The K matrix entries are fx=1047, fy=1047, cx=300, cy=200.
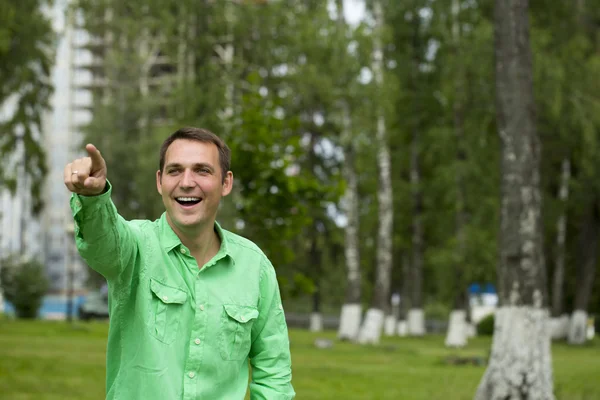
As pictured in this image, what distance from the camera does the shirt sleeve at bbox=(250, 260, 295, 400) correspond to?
3.71 metres

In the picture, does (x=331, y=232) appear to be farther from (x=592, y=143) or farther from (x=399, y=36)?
(x=592, y=143)

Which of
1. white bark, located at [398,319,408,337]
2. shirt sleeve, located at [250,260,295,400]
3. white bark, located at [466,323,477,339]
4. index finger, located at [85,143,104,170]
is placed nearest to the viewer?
index finger, located at [85,143,104,170]

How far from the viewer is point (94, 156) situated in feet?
9.98

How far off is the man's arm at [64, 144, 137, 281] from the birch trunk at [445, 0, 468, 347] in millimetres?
29733

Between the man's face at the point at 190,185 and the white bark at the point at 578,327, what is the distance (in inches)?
1505

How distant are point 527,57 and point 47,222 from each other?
12955cm

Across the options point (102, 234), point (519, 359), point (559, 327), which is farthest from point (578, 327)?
point (102, 234)

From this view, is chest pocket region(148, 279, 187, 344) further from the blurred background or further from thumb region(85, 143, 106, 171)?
the blurred background

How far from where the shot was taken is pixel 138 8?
108 feet

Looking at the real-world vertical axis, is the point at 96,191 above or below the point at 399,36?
below

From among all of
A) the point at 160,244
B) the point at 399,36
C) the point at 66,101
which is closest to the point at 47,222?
the point at 66,101

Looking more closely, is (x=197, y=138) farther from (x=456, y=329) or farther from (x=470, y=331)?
(x=470, y=331)

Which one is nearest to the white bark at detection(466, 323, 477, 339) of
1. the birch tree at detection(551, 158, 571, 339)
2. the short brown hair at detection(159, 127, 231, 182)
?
the birch tree at detection(551, 158, 571, 339)

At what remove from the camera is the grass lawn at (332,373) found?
51.4 ft
